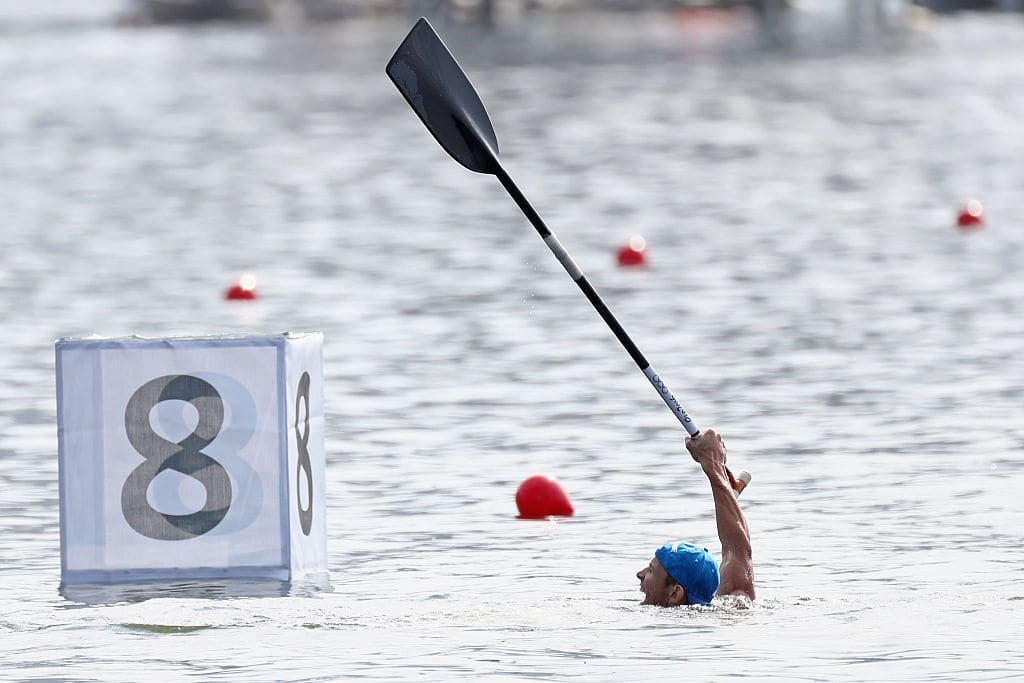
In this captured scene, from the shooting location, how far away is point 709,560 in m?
9.91

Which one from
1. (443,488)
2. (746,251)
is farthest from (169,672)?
(746,251)

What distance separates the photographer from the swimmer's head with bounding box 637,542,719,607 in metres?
9.89

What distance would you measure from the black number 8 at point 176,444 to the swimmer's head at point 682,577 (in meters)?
1.87

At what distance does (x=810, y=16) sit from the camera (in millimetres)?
93312

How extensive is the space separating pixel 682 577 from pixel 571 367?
24.7 feet

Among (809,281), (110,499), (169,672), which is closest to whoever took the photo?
(169,672)

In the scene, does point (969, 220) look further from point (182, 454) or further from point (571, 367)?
point (182, 454)

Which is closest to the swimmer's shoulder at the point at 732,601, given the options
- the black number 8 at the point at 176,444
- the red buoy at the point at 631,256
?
the black number 8 at the point at 176,444

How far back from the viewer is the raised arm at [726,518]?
32.5ft

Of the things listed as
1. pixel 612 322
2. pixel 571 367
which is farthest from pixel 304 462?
pixel 571 367

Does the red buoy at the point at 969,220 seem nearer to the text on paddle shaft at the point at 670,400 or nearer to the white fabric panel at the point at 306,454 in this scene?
the text on paddle shaft at the point at 670,400

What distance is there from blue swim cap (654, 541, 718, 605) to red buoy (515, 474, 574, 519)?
2.50 meters

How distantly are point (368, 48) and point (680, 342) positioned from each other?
185 feet

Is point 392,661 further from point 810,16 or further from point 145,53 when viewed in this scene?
point 810,16
